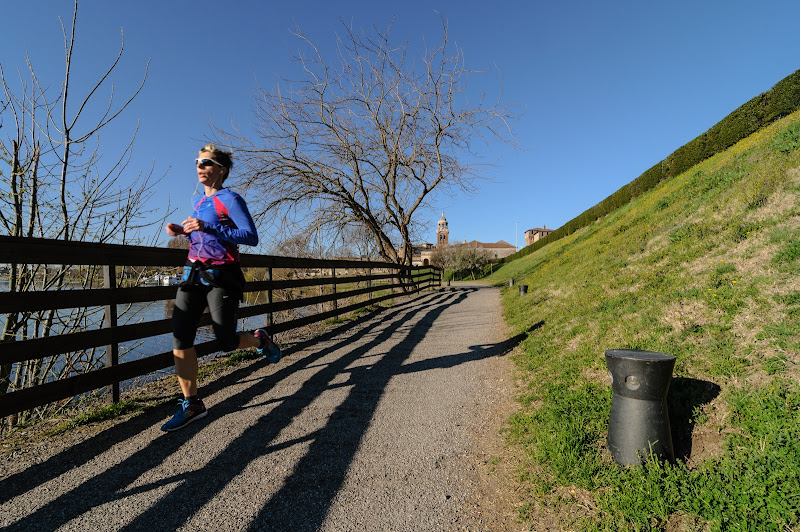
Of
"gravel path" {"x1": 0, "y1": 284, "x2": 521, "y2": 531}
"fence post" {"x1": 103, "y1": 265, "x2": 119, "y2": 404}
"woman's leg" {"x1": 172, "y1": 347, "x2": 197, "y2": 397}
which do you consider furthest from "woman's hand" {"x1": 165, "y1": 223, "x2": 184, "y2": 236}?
"gravel path" {"x1": 0, "y1": 284, "x2": 521, "y2": 531}

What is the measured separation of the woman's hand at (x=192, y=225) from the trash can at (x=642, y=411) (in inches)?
106

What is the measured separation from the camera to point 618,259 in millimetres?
6746

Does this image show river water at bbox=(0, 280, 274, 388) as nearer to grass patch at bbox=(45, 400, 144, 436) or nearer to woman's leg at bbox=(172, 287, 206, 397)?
grass patch at bbox=(45, 400, 144, 436)

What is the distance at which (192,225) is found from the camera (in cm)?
239

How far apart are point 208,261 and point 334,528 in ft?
6.11

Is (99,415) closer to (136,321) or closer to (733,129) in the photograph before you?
(136,321)

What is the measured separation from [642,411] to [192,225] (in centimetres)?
290

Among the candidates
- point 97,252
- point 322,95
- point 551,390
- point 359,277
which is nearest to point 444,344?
point 551,390

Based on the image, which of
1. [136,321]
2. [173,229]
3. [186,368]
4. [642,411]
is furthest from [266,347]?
[642,411]

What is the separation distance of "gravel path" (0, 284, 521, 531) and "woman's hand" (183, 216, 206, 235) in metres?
1.40

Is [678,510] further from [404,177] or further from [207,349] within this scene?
[404,177]

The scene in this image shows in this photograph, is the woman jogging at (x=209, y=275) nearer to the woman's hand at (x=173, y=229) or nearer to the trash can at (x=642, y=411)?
the woman's hand at (x=173, y=229)

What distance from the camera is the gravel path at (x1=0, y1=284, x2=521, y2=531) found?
5.75ft

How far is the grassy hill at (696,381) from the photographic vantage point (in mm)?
1636
